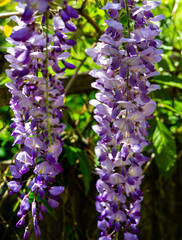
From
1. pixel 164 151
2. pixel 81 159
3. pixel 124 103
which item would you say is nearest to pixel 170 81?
pixel 164 151

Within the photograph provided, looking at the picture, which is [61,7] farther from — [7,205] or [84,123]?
[84,123]

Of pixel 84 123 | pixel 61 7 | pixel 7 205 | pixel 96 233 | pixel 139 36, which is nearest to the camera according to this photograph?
pixel 61 7

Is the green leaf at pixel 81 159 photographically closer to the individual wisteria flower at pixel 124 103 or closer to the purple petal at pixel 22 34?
the individual wisteria flower at pixel 124 103

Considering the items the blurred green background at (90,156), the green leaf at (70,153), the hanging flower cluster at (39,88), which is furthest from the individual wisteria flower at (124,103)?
the green leaf at (70,153)

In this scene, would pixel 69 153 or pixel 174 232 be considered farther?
pixel 174 232

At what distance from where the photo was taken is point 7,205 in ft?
4.19

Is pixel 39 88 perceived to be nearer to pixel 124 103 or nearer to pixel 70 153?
pixel 124 103

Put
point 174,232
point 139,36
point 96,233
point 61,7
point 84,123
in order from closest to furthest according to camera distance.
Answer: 1. point 61,7
2. point 139,36
3. point 96,233
4. point 84,123
5. point 174,232

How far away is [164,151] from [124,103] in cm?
64

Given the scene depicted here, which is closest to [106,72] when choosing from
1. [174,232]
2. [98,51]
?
[98,51]

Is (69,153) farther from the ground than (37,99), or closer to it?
closer to it

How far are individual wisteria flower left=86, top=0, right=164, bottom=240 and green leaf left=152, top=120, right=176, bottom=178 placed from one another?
49 centimetres

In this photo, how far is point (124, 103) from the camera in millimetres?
734

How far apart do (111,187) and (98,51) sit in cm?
34
